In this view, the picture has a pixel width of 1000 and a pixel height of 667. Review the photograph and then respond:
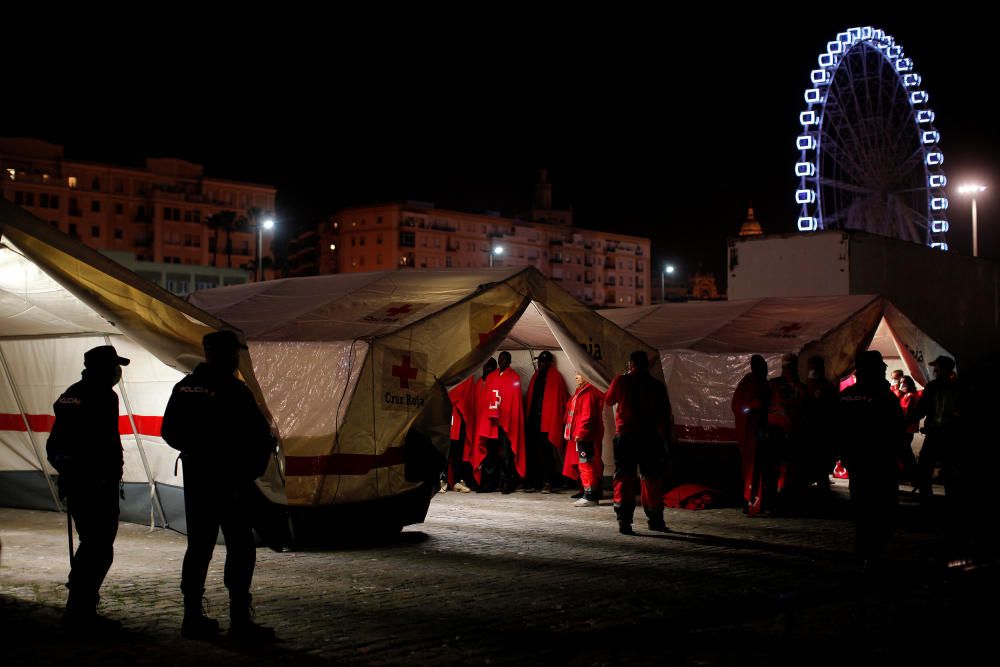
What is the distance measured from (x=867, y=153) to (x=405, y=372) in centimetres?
2477

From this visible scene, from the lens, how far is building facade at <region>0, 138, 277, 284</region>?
10031cm

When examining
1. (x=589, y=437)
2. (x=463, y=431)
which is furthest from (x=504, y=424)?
(x=589, y=437)

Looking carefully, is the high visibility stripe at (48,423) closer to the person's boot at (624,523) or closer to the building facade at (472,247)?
the person's boot at (624,523)

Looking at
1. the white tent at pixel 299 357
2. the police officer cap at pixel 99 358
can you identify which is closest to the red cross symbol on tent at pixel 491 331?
the white tent at pixel 299 357

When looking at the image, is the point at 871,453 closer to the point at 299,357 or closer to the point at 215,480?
the point at 215,480

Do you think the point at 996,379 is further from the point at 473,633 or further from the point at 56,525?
the point at 56,525

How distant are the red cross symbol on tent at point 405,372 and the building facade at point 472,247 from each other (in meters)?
89.5

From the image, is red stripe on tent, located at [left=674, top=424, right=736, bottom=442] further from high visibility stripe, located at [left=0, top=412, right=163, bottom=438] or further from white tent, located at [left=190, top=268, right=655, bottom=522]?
high visibility stripe, located at [left=0, top=412, right=163, bottom=438]

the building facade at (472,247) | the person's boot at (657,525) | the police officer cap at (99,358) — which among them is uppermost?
the building facade at (472,247)

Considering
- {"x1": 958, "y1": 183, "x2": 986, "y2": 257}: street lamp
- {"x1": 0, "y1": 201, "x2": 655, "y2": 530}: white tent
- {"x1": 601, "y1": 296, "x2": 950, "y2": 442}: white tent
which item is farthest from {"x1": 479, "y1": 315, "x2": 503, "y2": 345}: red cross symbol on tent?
{"x1": 958, "y1": 183, "x2": 986, "y2": 257}: street lamp

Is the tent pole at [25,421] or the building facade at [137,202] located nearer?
the tent pole at [25,421]

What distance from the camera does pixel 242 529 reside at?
21.0 feet

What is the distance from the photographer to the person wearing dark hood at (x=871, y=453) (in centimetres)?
791

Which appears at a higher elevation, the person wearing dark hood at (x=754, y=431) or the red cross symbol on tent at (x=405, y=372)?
the red cross symbol on tent at (x=405, y=372)
